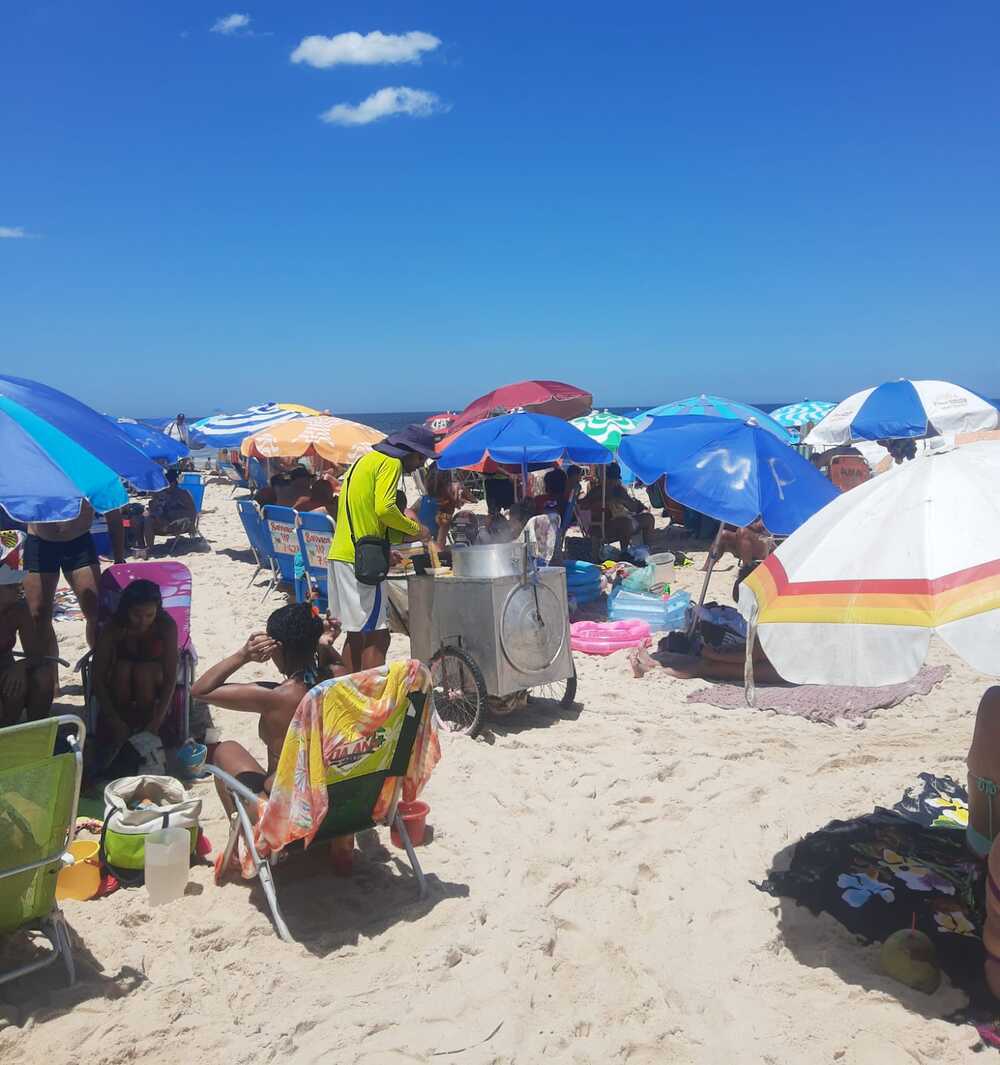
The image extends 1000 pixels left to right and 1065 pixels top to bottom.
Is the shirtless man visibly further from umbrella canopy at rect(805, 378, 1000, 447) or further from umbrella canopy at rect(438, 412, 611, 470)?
umbrella canopy at rect(805, 378, 1000, 447)

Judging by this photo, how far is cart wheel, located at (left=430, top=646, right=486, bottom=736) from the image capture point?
192 inches

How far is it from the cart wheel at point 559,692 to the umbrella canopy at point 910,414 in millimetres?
6749

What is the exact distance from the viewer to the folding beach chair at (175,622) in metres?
4.29

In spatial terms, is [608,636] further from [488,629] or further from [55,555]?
[55,555]

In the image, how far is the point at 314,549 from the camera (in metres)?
7.78

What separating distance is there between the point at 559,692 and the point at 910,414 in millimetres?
7252

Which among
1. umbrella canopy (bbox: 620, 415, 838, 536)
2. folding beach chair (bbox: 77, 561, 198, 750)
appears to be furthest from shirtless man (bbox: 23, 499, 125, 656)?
umbrella canopy (bbox: 620, 415, 838, 536)

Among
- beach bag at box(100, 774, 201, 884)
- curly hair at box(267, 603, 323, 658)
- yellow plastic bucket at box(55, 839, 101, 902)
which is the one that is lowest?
yellow plastic bucket at box(55, 839, 101, 902)

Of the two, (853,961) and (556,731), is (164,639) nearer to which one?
(556,731)

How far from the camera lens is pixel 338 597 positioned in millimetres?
5035

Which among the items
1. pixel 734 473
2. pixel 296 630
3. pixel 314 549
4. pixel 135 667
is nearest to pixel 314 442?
pixel 314 549

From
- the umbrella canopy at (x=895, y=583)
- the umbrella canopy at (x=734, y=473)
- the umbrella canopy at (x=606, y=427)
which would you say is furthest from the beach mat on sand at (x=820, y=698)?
the umbrella canopy at (x=606, y=427)

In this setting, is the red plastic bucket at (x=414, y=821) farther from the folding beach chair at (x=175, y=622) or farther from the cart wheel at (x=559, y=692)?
the cart wheel at (x=559, y=692)

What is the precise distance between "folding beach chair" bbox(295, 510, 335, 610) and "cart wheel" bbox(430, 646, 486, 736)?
8.92 ft
